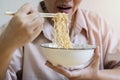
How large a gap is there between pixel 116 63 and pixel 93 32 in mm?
188

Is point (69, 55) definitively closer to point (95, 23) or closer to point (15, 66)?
point (15, 66)

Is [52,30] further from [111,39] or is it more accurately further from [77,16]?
[111,39]

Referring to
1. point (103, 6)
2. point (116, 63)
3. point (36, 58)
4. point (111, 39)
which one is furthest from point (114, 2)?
point (36, 58)

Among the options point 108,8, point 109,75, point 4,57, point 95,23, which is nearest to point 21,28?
point 4,57

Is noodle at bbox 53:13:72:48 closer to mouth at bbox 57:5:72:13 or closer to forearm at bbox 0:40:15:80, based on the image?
mouth at bbox 57:5:72:13

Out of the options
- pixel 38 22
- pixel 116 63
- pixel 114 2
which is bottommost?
pixel 116 63

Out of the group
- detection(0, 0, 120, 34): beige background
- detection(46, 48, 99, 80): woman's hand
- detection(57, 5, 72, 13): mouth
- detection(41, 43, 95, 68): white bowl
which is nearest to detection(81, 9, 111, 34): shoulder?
detection(57, 5, 72, 13): mouth

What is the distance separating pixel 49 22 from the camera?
43.9 inches

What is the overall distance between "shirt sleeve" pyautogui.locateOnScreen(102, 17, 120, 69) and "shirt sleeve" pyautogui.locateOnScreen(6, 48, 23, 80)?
0.41 m

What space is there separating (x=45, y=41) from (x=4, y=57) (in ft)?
0.89

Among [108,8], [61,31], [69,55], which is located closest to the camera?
[69,55]

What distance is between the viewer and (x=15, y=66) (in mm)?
1008

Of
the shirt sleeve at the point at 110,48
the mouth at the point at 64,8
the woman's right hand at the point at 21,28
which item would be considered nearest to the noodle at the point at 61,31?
the mouth at the point at 64,8

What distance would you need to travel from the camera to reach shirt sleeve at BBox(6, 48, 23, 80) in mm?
971
